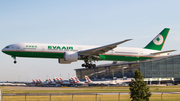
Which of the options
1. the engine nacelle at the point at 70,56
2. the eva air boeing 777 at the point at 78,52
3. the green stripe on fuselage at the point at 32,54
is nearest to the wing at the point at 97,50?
the eva air boeing 777 at the point at 78,52

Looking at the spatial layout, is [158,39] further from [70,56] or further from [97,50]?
[70,56]

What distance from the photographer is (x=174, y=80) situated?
363ft

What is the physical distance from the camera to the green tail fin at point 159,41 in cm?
5476

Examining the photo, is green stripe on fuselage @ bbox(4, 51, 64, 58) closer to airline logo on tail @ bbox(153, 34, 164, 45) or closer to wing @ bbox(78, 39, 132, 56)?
wing @ bbox(78, 39, 132, 56)

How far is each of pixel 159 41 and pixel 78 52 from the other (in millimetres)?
21393

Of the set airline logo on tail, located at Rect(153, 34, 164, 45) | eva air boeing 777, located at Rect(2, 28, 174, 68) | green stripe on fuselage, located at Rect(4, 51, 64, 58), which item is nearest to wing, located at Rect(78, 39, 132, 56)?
eva air boeing 777, located at Rect(2, 28, 174, 68)

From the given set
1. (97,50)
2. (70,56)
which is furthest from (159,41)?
(70,56)

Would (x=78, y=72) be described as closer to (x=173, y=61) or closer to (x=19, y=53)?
(x=173, y=61)

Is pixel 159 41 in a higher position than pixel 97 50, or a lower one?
higher

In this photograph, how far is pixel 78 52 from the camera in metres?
45.5

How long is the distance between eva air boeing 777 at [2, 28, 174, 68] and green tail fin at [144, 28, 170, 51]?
2.05 m

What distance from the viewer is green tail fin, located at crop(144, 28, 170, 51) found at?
5476 cm

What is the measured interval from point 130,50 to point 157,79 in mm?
68058

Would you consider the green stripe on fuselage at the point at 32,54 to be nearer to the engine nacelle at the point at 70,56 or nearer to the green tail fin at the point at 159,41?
the engine nacelle at the point at 70,56
